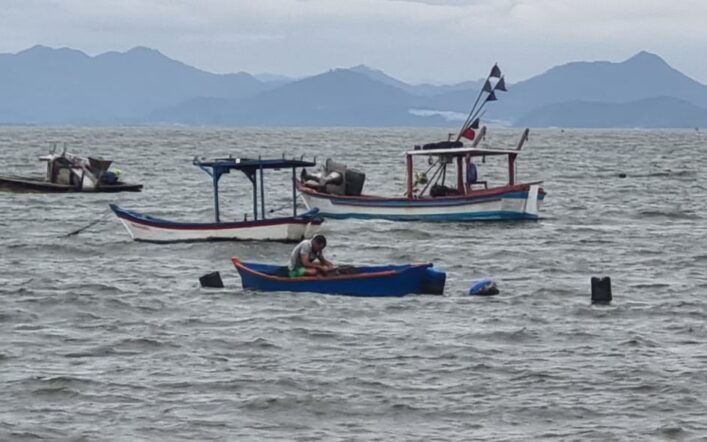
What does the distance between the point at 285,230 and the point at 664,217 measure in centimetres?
2237

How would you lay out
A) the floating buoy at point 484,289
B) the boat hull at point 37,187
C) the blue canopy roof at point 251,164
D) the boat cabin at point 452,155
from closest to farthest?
the floating buoy at point 484,289
the blue canopy roof at point 251,164
the boat cabin at point 452,155
the boat hull at point 37,187

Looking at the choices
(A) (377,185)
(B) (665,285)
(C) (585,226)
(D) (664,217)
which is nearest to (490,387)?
(B) (665,285)

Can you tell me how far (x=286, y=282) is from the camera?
104 feet

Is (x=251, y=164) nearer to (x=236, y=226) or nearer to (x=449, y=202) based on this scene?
(x=236, y=226)

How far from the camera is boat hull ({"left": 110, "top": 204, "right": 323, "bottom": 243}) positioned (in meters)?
41.4

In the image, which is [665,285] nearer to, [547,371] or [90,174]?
[547,371]

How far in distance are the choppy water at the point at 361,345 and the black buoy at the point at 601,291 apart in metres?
0.34

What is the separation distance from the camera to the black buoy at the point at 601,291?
104 feet

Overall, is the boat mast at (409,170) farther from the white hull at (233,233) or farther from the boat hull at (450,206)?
the white hull at (233,233)

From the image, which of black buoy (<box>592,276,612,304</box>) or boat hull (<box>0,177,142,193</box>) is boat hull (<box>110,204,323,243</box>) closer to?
black buoy (<box>592,276,612,304</box>)

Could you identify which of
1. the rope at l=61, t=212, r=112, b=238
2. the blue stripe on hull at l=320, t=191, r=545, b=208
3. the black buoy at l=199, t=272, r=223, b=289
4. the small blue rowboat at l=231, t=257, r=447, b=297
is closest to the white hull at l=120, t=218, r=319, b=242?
the rope at l=61, t=212, r=112, b=238

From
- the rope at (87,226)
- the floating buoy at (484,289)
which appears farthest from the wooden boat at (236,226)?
the floating buoy at (484,289)

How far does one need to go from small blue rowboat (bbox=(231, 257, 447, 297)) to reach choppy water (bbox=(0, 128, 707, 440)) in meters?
0.27

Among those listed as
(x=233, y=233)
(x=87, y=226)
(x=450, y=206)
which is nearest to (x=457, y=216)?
(x=450, y=206)
